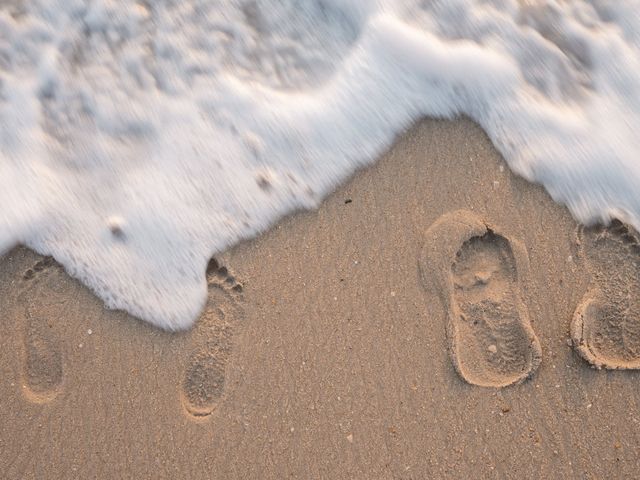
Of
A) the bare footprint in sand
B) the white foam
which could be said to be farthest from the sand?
the white foam

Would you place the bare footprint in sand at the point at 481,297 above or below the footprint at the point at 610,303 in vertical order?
below

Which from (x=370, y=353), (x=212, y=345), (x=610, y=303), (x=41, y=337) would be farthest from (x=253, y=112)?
(x=610, y=303)

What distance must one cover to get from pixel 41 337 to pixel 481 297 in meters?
1.71

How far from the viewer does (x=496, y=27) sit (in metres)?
2.20

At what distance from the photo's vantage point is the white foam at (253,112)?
82.0 inches

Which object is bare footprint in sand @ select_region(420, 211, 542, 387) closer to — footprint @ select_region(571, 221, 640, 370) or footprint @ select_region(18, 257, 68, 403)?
footprint @ select_region(571, 221, 640, 370)

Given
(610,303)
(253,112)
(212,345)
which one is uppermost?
(610,303)

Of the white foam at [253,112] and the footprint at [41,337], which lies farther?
the white foam at [253,112]

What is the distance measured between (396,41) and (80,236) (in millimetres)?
1542

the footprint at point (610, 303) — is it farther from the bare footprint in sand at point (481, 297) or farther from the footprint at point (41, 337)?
the footprint at point (41, 337)

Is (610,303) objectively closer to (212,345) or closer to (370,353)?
(370,353)

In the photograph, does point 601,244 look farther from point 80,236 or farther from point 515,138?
point 80,236

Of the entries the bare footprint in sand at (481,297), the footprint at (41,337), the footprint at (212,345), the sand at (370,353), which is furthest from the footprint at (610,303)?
the footprint at (41,337)

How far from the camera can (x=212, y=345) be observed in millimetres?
1993
